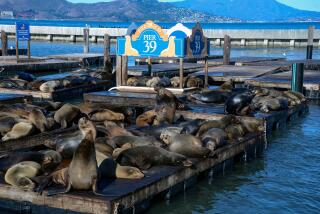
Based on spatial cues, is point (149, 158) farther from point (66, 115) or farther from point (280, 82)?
point (280, 82)

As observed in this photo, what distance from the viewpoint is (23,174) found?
20.8 feet

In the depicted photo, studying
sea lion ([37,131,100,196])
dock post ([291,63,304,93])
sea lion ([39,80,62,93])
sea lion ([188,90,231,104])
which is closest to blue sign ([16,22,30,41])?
sea lion ([39,80,62,93])

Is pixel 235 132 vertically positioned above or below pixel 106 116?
below

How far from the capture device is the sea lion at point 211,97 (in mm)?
12391

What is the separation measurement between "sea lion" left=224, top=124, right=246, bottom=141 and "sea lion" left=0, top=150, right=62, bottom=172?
11.2ft

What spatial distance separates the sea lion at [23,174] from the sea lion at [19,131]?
6.01ft

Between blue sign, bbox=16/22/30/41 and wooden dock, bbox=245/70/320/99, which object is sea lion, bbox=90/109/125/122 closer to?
wooden dock, bbox=245/70/320/99

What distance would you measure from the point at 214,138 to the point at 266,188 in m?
1.16

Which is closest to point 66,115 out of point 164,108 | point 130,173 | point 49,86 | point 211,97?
point 164,108

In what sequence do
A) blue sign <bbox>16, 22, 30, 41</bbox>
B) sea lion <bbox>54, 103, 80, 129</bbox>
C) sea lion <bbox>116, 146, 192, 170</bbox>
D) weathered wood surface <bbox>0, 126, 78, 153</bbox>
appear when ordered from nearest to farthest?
sea lion <bbox>116, 146, 192, 170</bbox>
weathered wood surface <bbox>0, 126, 78, 153</bbox>
sea lion <bbox>54, 103, 80, 129</bbox>
blue sign <bbox>16, 22, 30, 41</bbox>

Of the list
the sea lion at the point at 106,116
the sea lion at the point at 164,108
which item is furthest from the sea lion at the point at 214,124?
the sea lion at the point at 106,116

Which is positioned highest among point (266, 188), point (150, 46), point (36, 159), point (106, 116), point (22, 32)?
point (22, 32)

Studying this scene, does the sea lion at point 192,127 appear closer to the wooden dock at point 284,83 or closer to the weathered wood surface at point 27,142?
the weathered wood surface at point 27,142

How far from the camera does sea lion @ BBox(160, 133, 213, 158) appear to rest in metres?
7.54
